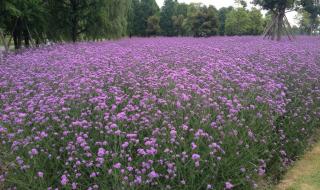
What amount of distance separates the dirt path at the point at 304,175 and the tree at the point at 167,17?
45.3 meters

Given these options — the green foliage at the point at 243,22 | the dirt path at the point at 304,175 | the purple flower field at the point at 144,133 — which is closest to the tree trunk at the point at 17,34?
the purple flower field at the point at 144,133

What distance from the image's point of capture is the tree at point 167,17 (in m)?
50.1

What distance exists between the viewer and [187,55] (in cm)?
776

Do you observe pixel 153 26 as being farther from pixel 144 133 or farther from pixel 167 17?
pixel 144 133

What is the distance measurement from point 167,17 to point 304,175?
48.2m

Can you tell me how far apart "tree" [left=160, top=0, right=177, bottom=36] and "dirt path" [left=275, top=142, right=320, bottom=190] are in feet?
149

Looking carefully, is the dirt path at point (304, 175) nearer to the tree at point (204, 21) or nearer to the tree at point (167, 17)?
the tree at point (204, 21)

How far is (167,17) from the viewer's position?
51.1 m

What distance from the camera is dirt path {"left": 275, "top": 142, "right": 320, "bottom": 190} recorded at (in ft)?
14.4

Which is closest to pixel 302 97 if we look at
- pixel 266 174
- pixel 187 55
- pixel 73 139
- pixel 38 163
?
pixel 266 174

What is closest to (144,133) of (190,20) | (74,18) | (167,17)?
(74,18)

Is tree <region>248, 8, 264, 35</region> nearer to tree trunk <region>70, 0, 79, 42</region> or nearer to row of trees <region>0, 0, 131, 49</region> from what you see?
row of trees <region>0, 0, 131, 49</region>

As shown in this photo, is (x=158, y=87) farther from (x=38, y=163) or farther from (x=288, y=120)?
(x=288, y=120)

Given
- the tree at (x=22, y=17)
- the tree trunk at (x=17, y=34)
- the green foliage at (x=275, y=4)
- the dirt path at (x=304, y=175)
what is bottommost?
the dirt path at (x=304, y=175)
